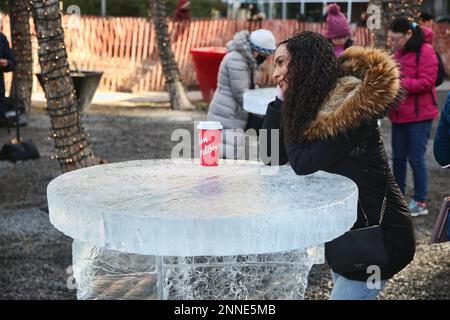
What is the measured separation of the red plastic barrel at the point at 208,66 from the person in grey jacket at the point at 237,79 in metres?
6.96

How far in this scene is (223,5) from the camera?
80.8 ft

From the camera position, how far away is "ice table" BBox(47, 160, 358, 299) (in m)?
2.25

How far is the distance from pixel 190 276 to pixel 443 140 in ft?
4.38

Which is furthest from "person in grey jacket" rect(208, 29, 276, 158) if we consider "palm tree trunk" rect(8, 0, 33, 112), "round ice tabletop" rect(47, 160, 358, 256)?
"palm tree trunk" rect(8, 0, 33, 112)

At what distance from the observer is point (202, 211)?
2.35m

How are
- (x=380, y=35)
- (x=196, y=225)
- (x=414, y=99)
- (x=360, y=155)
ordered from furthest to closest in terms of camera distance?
(x=380, y=35), (x=414, y=99), (x=360, y=155), (x=196, y=225)

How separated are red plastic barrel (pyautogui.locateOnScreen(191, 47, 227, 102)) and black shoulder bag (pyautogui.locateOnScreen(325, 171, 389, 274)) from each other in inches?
391

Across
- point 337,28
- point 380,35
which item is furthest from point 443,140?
point 380,35

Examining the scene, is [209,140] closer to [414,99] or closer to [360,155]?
[360,155]

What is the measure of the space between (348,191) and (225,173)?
2.03 ft

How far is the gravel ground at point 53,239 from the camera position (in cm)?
456

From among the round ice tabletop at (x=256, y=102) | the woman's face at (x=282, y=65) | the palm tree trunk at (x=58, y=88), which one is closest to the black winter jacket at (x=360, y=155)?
the woman's face at (x=282, y=65)
